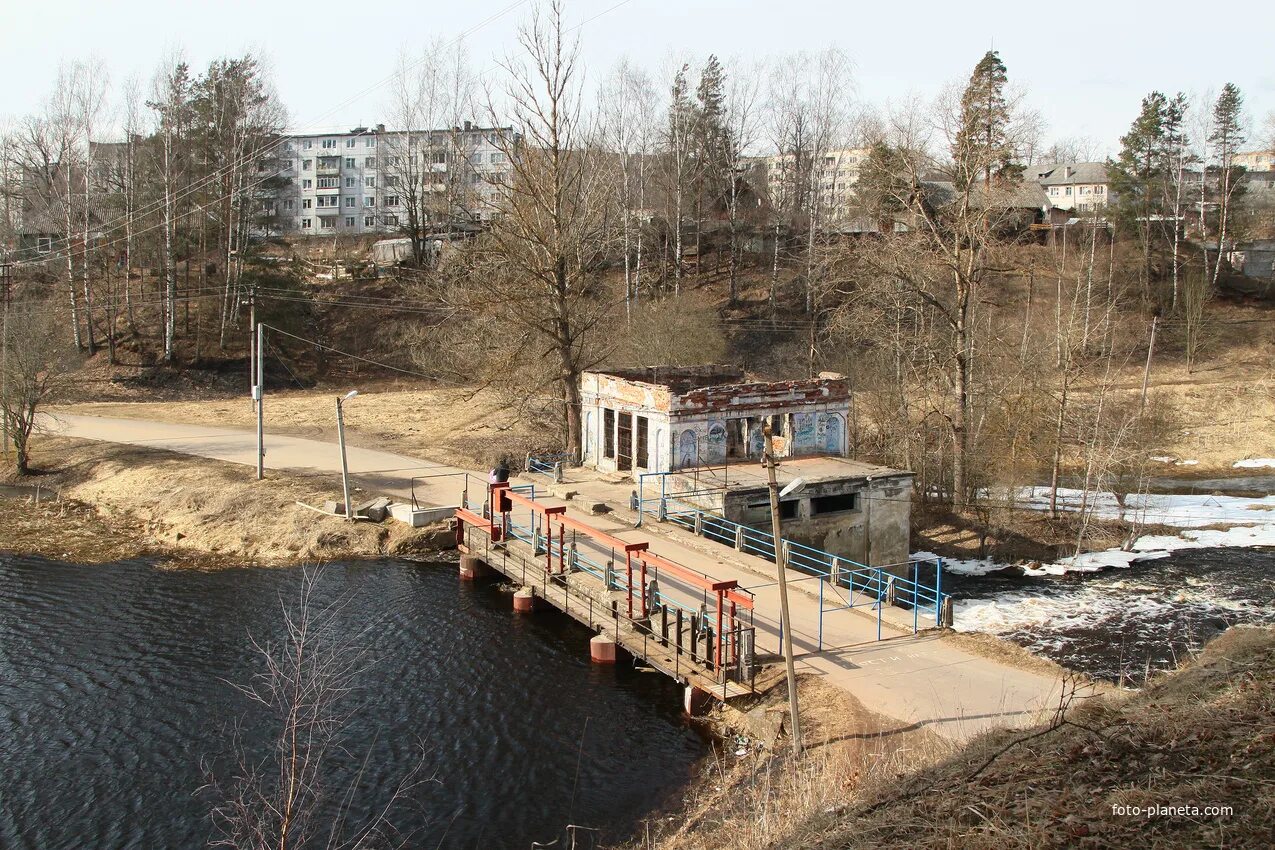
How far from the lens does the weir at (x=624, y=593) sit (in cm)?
1705

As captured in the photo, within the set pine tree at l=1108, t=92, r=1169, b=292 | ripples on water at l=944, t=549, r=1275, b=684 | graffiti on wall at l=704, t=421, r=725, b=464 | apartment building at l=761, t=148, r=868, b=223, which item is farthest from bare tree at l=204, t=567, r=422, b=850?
pine tree at l=1108, t=92, r=1169, b=292

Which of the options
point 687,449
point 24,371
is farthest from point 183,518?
point 687,449

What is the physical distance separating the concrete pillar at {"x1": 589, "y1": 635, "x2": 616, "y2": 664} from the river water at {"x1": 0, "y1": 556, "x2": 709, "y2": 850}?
350 mm

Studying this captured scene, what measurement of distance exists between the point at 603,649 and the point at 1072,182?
266 ft

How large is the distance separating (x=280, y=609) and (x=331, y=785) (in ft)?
30.5

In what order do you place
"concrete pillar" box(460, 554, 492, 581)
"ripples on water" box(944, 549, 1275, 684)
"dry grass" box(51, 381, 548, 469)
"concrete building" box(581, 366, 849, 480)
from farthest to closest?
"dry grass" box(51, 381, 548, 469)
"concrete building" box(581, 366, 849, 480)
"concrete pillar" box(460, 554, 492, 581)
"ripples on water" box(944, 549, 1275, 684)

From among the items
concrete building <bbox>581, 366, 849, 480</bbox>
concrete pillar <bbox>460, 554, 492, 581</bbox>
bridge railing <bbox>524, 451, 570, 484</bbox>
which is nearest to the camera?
concrete pillar <bbox>460, 554, 492, 581</bbox>

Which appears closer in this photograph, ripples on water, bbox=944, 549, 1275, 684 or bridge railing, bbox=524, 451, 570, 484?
ripples on water, bbox=944, 549, 1275, 684

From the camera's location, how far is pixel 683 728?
17281 millimetres

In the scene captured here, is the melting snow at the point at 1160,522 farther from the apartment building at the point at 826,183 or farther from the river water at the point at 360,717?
the apartment building at the point at 826,183

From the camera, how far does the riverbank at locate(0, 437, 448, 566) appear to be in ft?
93.7

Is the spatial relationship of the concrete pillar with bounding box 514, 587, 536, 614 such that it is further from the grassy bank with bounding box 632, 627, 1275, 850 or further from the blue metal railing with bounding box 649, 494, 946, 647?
the grassy bank with bounding box 632, 627, 1275, 850

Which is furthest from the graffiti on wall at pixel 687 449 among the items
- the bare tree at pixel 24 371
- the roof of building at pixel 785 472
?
the bare tree at pixel 24 371

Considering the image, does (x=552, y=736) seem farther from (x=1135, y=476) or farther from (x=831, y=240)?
(x=831, y=240)
